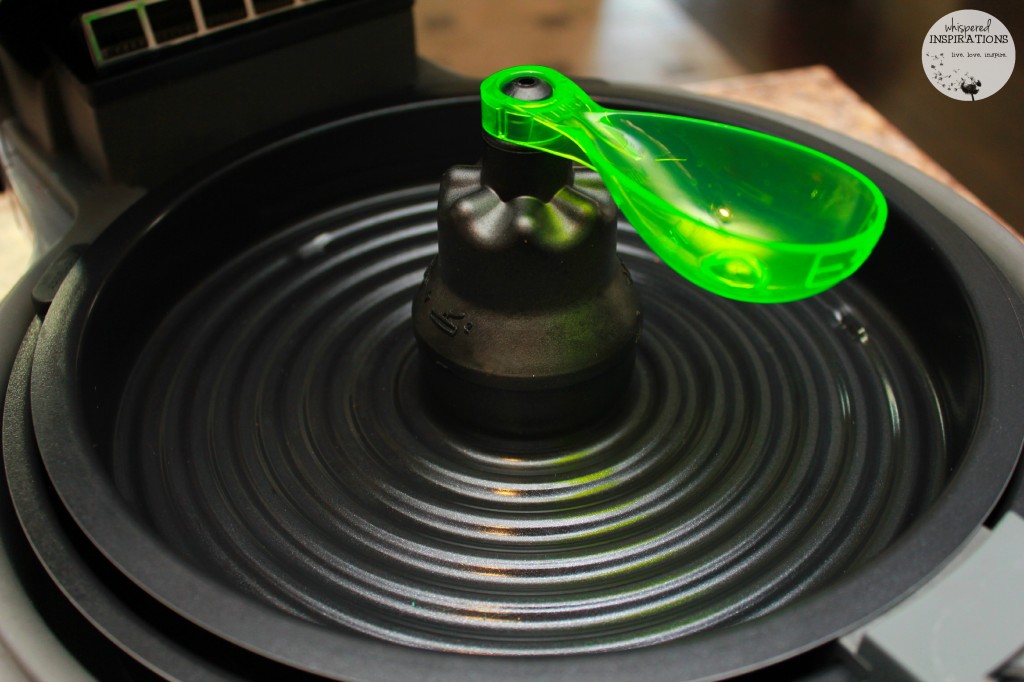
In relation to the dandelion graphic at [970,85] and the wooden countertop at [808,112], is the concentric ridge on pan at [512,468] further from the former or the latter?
the wooden countertop at [808,112]

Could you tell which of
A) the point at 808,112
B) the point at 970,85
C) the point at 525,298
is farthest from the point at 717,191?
the point at 808,112

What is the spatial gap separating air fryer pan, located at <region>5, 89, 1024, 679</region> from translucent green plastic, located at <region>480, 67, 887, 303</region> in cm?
11

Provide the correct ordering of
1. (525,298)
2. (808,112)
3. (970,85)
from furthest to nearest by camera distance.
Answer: (808,112)
(970,85)
(525,298)

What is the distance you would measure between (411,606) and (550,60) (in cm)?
91

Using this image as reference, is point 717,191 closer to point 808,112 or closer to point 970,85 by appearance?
point 970,85

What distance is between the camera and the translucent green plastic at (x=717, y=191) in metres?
0.46

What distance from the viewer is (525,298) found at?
0.52m

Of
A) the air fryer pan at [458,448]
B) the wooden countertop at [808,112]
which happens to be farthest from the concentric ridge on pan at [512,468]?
the wooden countertop at [808,112]

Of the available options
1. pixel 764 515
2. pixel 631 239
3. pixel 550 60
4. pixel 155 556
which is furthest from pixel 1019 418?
pixel 550 60

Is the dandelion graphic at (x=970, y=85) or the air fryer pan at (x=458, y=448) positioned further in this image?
the dandelion graphic at (x=970, y=85)

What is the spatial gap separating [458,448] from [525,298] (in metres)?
0.11

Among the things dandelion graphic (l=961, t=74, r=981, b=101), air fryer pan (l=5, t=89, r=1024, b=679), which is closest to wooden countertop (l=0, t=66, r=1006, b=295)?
dandelion graphic (l=961, t=74, r=981, b=101)

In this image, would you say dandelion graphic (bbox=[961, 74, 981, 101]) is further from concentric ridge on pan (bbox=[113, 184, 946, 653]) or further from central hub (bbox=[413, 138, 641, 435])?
central hub (bbox=[413, 138, 641, 435])

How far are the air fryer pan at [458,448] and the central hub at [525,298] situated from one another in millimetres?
33
